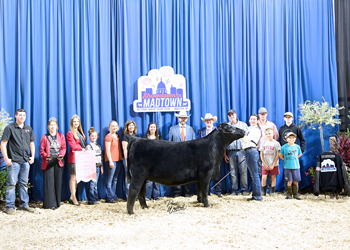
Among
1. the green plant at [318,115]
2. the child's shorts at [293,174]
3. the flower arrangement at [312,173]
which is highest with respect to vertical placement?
the green plant at [318,115]

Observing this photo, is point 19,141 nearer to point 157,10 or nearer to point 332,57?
point 157,10

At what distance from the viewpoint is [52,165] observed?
443 centimetres

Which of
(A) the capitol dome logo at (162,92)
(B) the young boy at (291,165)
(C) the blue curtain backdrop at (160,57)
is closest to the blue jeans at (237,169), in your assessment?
(C) the blue curtain backdrop at (160,57)

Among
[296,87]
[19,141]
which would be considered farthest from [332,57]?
[19,141]

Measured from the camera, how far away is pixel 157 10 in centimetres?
547

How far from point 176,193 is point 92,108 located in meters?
2.06

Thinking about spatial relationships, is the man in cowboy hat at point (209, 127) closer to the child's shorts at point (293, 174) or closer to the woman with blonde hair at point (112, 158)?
the child's shorts at point (293, 174)

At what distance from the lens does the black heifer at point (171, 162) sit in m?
3.76

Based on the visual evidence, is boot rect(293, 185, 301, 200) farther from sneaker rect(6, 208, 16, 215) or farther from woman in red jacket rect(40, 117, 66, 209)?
sneaker rect(6, 208, 16, 215)

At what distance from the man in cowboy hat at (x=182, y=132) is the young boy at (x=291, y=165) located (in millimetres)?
1525

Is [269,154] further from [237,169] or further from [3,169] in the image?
[3,169]

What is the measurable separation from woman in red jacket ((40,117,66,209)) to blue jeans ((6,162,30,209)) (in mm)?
281

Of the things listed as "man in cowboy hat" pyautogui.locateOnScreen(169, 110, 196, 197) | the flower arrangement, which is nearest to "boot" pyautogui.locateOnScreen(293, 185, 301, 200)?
the flower arrangement

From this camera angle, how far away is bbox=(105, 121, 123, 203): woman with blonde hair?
4812mm
